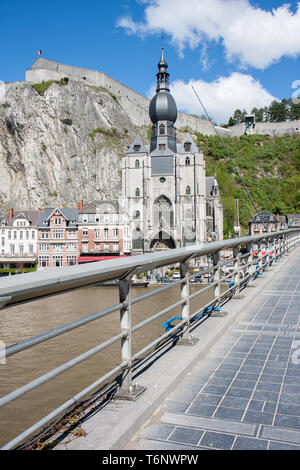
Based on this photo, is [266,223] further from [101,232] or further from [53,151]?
[53,151]

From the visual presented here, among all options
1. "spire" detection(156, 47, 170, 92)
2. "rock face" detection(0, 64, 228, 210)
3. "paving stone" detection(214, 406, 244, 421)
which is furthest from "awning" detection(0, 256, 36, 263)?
"paving stone" detection(214, 406, 244, 421)

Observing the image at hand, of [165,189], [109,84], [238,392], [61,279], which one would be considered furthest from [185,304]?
[109,84]

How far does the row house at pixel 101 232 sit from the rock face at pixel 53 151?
1522cm

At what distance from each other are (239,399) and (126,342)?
95 cm

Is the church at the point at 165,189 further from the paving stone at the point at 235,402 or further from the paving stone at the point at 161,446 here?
the paving stone at the point at 161,446

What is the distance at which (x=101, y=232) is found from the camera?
47469 mm

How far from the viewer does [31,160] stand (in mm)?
63469

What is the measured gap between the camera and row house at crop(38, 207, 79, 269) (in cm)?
4650

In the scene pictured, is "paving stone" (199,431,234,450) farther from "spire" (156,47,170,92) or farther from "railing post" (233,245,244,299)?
"spire" (156,47,170,92)

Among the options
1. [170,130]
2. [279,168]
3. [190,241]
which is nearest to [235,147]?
[279,168]

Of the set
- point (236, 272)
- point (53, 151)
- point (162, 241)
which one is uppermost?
point (53, 151)

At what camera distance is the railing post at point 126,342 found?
281 cm

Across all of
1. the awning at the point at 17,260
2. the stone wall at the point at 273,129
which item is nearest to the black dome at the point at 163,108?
the awning at the point at 17,260
